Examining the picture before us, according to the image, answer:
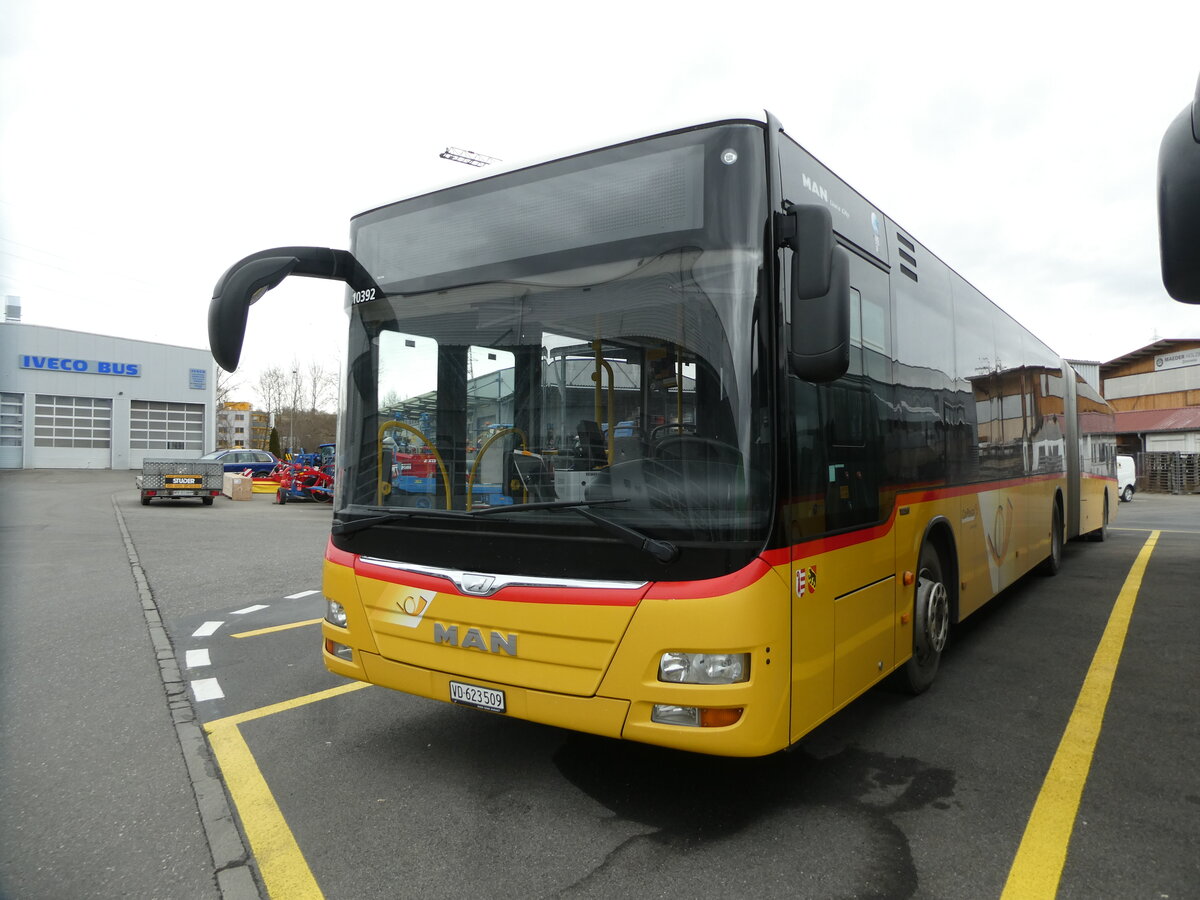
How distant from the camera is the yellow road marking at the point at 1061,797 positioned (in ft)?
9.37

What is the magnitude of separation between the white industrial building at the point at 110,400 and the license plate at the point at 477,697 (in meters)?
46.0

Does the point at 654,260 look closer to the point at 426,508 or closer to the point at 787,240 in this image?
the point at 787,240

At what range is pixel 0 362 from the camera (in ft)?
7.95

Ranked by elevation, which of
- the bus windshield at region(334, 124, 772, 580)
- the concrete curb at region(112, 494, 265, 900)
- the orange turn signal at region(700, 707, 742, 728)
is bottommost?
the concrete curb at region(112, 494, 265, 900)

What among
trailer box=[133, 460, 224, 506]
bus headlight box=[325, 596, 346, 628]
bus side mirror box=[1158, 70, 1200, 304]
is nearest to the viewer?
bus side mirror box=[1158, 70, 1200, 304]

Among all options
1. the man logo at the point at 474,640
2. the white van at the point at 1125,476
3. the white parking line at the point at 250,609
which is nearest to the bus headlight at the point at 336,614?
the man logo at the point at 474,640

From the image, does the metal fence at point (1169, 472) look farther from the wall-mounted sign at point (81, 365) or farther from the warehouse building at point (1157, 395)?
the wall-mounted sign at point (81, 365)

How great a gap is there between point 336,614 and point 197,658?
282cm

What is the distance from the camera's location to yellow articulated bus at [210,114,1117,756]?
3.03 metres

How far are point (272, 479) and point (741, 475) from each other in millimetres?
35336

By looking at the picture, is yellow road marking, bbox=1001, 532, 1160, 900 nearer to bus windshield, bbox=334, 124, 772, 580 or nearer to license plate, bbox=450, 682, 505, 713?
bus windshield, bbox=334, 124, 772, 580

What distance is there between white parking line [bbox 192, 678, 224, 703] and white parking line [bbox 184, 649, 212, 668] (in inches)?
16.6

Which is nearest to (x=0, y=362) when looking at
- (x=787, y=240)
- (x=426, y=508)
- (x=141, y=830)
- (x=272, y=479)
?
(x=426, y=508)

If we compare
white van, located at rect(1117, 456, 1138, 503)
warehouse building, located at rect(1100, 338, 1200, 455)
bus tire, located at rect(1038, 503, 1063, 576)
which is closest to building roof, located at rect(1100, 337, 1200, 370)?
warehouse building, located at rect(1100, 338, 1200, 455)
